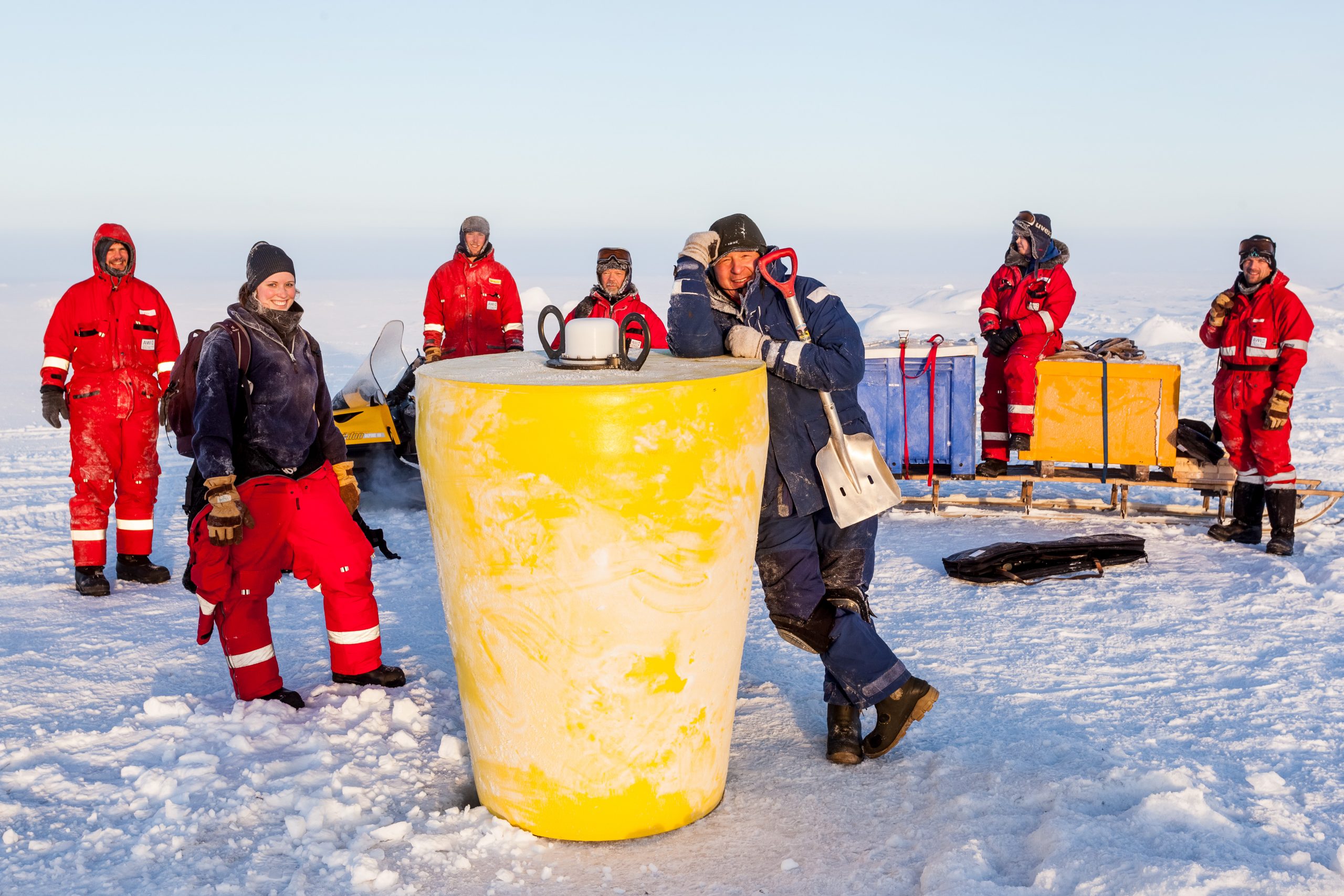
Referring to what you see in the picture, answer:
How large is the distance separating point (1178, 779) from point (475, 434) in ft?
7.76

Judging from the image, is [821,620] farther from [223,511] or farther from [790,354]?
[223,511]

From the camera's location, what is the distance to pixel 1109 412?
274 inches

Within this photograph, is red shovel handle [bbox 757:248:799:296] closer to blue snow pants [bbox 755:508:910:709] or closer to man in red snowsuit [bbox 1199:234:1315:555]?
blue snow pants [bbox 755:508:910:709]

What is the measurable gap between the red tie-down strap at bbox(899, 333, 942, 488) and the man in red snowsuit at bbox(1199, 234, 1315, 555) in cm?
173

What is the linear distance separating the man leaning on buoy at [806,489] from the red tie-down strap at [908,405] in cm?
366

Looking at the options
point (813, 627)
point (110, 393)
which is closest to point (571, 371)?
point (813, 627)

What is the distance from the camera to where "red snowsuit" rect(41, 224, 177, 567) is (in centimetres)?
584

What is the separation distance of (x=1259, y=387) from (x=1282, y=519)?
83cm

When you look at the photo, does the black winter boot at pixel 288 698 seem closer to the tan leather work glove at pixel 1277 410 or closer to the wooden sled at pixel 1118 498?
the wooden sled at pixel 1118 498

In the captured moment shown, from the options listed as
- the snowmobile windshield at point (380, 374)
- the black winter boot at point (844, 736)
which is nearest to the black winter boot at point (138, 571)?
the snowmobile windshield at point (380, 374)

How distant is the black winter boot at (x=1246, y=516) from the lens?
21.1ft

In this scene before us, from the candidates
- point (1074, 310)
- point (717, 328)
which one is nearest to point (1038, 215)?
point (717, 328)

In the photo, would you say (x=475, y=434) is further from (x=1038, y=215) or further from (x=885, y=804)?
(x=1038, y=215)

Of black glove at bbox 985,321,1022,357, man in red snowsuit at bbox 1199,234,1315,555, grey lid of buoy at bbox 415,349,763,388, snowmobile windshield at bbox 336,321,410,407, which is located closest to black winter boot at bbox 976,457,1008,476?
black glove at bbox 985,321,1022,357
